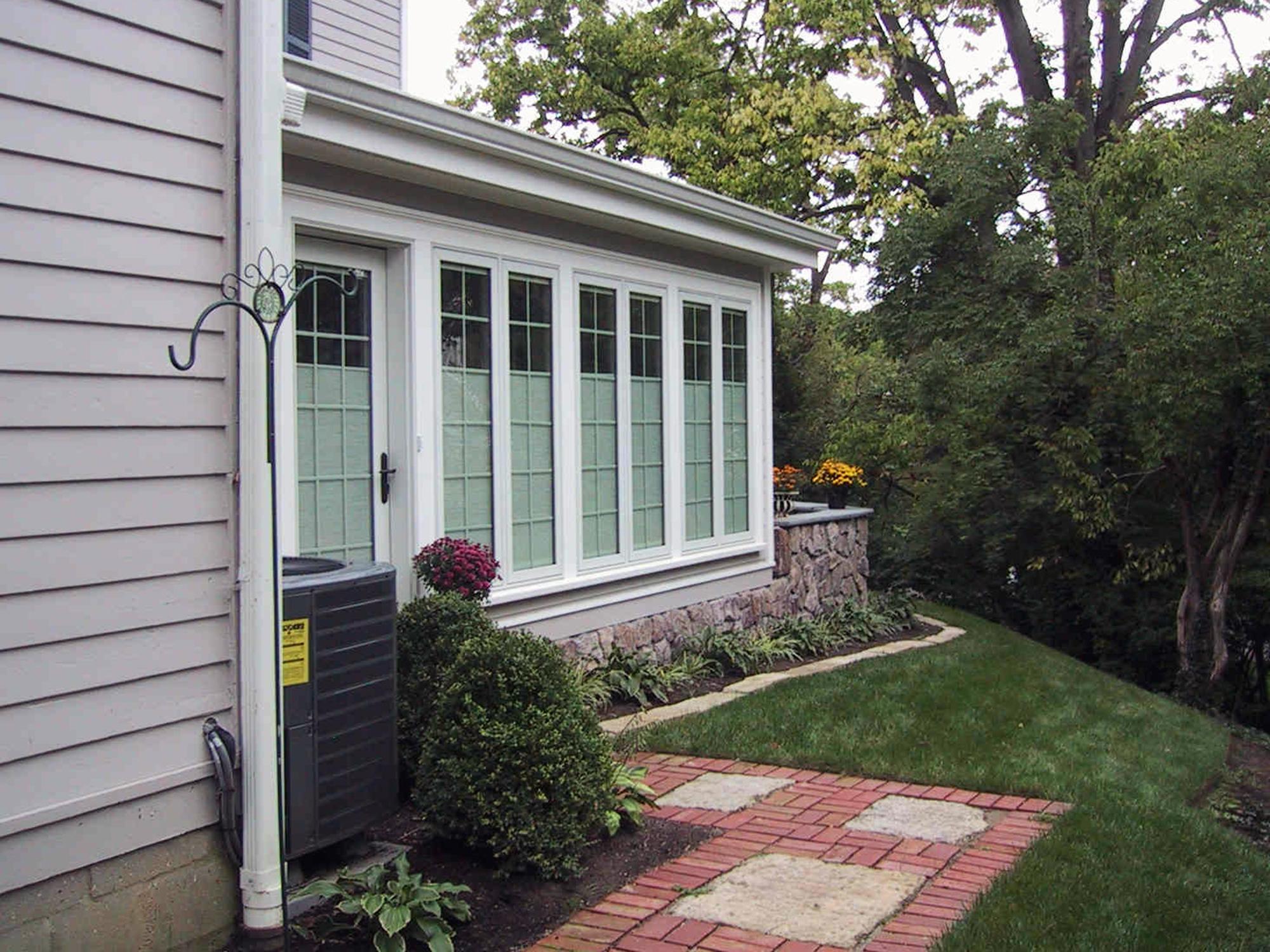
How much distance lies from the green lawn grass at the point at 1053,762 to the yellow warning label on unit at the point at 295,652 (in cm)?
185

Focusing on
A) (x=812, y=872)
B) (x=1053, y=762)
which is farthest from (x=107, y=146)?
(x=1053, y=762)

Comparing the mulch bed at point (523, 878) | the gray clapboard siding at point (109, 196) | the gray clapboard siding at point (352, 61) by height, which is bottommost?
the mulch bed at point (523, 878)

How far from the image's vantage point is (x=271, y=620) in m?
3.16

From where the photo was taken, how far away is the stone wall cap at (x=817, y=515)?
8711mm

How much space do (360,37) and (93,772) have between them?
6.58 metres

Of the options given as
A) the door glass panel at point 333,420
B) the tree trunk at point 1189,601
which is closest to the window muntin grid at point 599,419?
the door glass panel at point 333,420

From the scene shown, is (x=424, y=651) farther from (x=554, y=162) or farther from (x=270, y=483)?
(x=554, y=162)

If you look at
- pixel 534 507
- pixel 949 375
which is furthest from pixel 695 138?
pixel 534 507

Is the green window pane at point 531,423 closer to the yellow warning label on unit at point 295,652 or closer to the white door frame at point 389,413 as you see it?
the white door frame at point 389,413

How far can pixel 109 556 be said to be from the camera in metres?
2.93

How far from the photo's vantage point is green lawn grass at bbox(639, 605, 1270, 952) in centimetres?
345

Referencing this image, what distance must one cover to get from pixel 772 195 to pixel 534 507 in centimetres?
1002

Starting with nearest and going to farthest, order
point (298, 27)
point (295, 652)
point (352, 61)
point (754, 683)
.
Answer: point (295, 652)
point (754, 683)
point (298, 27)
point (352, 61)

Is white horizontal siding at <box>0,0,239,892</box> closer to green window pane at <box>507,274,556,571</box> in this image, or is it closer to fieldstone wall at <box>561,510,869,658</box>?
green window pane at <box>507,274,556,571</box>
